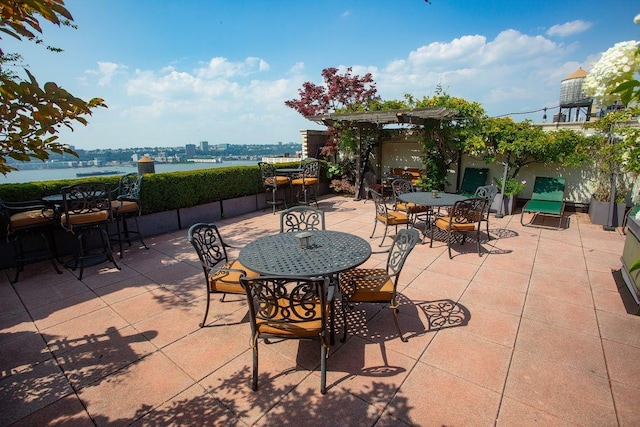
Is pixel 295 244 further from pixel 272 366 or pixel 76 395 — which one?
pixel 76 395

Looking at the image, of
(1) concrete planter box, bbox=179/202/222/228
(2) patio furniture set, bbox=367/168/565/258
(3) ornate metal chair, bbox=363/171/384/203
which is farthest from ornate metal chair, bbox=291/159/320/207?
(2) patio furniture set, bbox=367/168/565/258

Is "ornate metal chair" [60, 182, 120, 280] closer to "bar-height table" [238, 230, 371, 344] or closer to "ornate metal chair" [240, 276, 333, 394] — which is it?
"bar-height table" [238, 230, 371, 344]

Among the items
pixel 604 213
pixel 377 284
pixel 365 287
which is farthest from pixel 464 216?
pixel 604 213

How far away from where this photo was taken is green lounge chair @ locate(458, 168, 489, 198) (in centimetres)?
781

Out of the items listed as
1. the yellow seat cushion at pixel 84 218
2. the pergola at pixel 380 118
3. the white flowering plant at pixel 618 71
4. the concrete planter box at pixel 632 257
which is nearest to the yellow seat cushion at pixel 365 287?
the white flowering plant at pixel 618 71

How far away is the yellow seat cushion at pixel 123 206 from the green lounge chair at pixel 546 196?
23.2 ft

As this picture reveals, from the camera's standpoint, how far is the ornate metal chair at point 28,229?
150 inches

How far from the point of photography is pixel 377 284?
8.62 ft

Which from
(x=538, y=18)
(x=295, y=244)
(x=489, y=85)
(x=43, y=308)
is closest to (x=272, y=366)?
(x=295, y=244)

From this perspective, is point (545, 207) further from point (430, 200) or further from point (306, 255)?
point (306, 255)

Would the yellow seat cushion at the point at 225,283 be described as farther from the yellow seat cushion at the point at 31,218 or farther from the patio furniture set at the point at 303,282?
the yellow seat cushion at the point at 31,218

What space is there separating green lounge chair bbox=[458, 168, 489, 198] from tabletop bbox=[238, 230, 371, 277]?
6.13 meters

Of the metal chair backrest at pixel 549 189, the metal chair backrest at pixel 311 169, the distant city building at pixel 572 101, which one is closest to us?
the metal chair backrest at pixel 549 189

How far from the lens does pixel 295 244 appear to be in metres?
2.75
